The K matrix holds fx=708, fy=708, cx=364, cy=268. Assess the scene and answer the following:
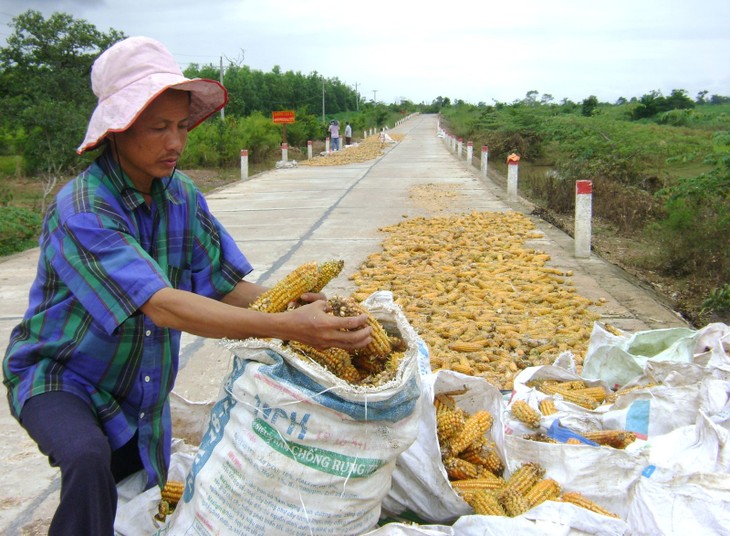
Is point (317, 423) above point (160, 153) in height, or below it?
below

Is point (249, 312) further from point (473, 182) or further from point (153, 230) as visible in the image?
point (473, 182)

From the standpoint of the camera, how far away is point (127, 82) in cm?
213

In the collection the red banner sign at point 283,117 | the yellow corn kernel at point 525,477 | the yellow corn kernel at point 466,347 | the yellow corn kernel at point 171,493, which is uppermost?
the red banner sign at point 283,117

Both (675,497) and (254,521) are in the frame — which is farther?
(675,497)

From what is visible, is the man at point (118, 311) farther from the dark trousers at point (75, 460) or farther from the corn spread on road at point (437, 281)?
the corn spread on road at point (437, 281)

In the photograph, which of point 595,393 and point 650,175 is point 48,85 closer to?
point 650,175

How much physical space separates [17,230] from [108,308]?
10.3m

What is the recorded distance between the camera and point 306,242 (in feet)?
33.1

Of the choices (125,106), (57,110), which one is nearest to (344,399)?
(125,106)

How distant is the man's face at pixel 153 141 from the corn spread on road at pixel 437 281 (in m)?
1.62

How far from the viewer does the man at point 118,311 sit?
1.96 meters

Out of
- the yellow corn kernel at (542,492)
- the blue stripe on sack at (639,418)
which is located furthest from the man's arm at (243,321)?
the blue stripe on sack at (639,418)

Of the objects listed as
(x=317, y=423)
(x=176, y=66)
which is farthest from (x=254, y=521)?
(x=176, y=66)

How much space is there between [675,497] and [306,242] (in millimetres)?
7922
